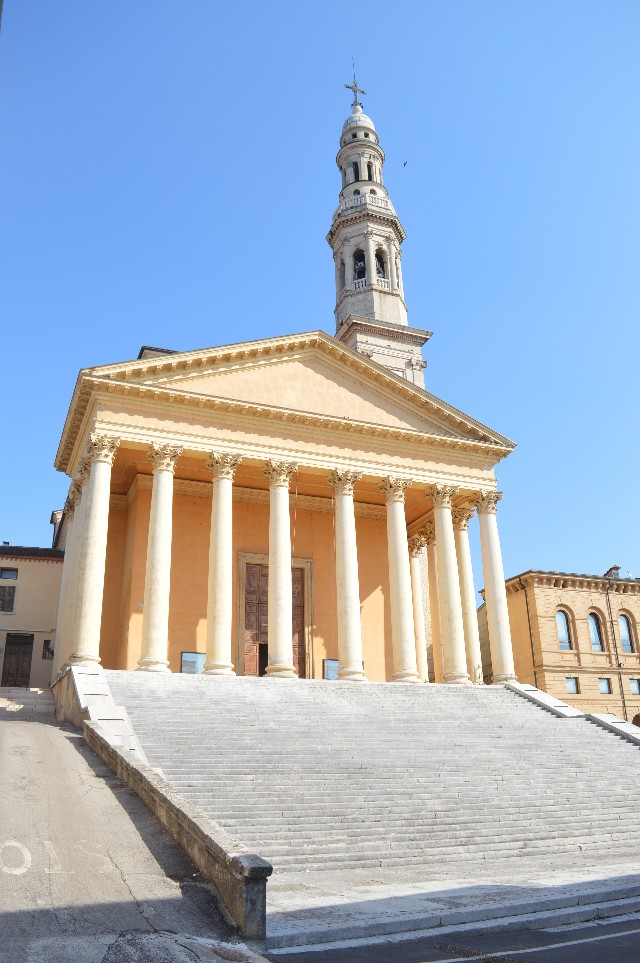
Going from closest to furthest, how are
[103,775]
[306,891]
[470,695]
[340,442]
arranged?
[306,891] → [103,775] → [470,695] → [340,442]

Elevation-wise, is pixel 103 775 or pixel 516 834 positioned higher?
pixel 103 775

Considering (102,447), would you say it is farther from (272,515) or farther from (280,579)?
(280,579)

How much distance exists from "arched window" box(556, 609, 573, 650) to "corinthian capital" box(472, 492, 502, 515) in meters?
15.2

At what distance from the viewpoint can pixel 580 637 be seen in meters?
40.8

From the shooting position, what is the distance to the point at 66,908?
23.0ft

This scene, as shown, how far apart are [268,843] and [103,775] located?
3.16 meters

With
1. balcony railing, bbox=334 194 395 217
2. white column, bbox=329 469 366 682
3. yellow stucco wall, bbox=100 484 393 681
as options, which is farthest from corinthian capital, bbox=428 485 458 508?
balcony railing, bbox=334 194 395 217

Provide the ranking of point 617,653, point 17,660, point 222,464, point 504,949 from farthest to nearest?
point 617,653
point 17,660
point 222,464
point 504,949

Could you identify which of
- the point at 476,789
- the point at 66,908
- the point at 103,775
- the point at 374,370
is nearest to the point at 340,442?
the point at 374,370

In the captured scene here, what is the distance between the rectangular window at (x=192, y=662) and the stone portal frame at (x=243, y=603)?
1426 mm

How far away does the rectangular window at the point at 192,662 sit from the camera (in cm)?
2651

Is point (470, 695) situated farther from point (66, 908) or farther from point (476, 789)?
point (66, 908)

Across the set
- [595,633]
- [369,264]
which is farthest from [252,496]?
[369,264]

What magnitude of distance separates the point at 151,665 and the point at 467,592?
12.5 metres
